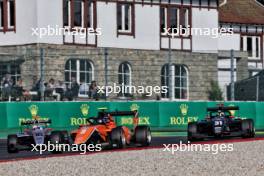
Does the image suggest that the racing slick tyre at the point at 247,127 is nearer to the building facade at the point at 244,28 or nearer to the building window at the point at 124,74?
the building window at the point at 124,74

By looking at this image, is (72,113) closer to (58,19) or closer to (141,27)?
(58,19)

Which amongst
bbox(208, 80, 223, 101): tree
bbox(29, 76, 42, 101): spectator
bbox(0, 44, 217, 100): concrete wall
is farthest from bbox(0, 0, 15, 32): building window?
bbox(208, 80, 223, 101): tree

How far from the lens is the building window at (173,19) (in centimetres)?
4559

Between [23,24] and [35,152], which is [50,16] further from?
[35,152]

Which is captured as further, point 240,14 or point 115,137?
point 240,14

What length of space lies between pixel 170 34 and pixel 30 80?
11.8 meters

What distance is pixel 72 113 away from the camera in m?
31.1

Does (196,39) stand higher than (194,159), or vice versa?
(196,39)

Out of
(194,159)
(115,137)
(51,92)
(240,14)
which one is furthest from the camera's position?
(240,14)

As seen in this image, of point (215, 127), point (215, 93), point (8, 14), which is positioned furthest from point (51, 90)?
point (215, 93)

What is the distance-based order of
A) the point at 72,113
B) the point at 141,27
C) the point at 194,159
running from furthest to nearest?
the point at 141,27
the point at 72,113
the point at 194,159

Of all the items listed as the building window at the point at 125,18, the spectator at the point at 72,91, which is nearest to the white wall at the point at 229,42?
the building window at the point at 125,18

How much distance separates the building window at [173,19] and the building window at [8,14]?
307 inches

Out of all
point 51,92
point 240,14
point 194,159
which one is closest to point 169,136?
point 51,92
